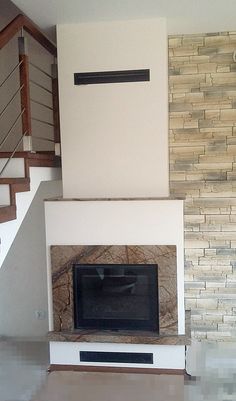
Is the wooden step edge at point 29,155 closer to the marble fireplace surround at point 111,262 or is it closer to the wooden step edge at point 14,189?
the wooden step edge at point 14,189

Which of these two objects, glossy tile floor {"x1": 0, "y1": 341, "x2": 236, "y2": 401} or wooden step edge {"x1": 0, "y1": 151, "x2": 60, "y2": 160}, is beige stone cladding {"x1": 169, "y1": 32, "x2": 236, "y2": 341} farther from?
wooden step edge {"x1": 0, "y1": 151, "x2": 60, "y2": 160}

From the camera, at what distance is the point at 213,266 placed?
3.51 m

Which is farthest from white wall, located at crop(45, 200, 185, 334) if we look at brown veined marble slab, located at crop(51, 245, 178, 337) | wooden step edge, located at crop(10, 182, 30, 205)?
wooden step edge, located at crop(10, 182, 30, 205)

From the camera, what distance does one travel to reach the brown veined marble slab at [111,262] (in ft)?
10.1

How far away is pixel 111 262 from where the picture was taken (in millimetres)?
3141

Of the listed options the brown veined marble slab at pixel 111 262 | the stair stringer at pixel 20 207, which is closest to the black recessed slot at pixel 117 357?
the brown veined marble slab at pixel 111 262

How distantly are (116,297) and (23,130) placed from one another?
4.94 ft

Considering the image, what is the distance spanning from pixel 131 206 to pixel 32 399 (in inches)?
61.2

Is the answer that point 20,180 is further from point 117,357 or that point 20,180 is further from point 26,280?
point 26,280

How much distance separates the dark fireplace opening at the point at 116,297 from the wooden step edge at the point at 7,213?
3.63 feet

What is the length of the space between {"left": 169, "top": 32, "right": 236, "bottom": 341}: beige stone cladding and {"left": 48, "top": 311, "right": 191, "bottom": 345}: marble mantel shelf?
1.54 ft

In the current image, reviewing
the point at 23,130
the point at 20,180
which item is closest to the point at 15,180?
the point at 20,180

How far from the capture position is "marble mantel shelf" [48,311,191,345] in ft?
10.0

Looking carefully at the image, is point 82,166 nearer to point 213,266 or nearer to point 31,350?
point 213,266
